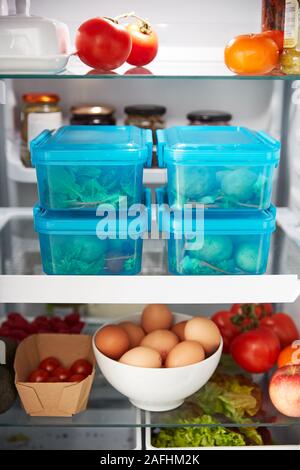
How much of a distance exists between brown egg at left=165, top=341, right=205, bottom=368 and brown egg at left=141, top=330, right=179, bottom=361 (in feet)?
0.12

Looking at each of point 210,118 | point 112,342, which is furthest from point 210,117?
point 112,342

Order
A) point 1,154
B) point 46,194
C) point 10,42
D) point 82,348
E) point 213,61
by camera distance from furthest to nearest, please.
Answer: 1. point 1,154
2. point 82,348
3. point 213,61
4. point 46,194
5. point 10,42

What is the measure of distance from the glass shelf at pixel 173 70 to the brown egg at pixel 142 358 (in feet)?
2.04

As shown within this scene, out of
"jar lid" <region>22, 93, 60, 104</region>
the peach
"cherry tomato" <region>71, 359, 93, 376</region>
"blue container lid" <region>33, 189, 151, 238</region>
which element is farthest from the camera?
"jar lid" <region>22, 93, 60, 104</region>

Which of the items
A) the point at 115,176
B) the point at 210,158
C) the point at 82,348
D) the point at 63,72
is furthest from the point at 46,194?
the point at 82,348

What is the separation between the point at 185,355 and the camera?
1.52m

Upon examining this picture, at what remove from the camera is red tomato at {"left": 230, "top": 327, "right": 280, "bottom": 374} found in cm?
166

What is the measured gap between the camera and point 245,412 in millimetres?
1588

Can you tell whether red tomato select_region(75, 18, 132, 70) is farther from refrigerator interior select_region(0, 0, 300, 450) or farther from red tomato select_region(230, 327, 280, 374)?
red tomato select_region(230, 327, 280, 374)

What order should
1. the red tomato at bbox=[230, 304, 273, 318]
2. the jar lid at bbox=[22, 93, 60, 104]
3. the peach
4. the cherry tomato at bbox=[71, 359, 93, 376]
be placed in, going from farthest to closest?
the red tomato at bbox=[230, 304, 273, 318]
the jar lid at bbox=[22, 93, 60, 104]
the cherry tomato at bbox=[71, 359, 93, 376]
the peach

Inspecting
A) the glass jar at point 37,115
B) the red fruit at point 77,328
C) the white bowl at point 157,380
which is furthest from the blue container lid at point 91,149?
the red fruit at point 77,328

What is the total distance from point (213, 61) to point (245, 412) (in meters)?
Answer: 0.84

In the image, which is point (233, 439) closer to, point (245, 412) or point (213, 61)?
point (245, 412)

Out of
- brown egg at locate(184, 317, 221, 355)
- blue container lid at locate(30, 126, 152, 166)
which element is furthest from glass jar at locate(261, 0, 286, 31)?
brown egg at locate(184, 317, 221, 355)
